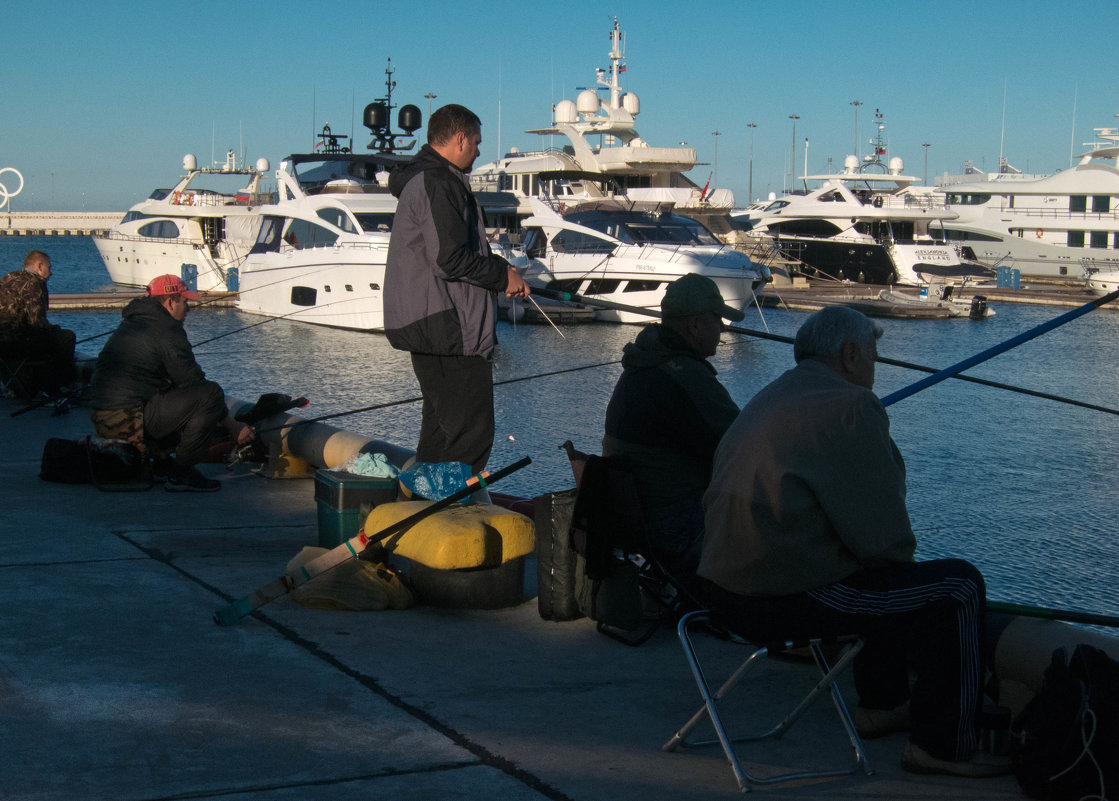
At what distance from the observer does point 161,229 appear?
42875mm

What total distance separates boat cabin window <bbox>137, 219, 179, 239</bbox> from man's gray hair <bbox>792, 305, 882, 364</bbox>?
1646 inches

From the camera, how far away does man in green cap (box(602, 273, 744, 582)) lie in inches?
170

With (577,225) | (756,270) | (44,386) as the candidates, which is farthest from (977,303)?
(44,386)

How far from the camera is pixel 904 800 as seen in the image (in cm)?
321

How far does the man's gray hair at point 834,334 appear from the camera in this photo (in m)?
3.49

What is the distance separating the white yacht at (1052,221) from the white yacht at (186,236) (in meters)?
36.6

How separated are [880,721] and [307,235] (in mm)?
25931

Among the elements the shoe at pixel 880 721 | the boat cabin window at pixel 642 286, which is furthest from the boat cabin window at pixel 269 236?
the shoe at pixel 880 721

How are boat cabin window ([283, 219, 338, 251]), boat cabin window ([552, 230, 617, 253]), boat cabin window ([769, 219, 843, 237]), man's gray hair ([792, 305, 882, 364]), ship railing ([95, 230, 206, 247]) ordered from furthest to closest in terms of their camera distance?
boat cabin window ([769, 219, 843, 237]) → ship railing ([95, 230, 206, 247]) → boat cabin window ([552, 230, 617, 253]) → boat cabin window ([283, 219, 338, 251]) → man's gray hair ([792, 305, 882, 364])

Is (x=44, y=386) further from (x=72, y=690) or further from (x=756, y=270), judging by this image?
(x=756, y=270)

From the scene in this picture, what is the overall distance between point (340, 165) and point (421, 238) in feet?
99.7

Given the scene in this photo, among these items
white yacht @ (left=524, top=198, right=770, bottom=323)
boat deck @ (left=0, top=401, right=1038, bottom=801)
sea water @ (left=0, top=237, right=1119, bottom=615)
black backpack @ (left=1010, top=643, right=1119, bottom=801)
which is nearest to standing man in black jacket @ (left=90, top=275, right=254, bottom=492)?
boat deck @ (left=0, top=401, right=1038, bottom=801)

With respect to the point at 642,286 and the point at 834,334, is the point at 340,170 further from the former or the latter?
the point at 834,334

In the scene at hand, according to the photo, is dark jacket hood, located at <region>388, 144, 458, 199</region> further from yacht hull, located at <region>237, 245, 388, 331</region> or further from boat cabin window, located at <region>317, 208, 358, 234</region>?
boat cabin window, located at <region>317, 208, 358, 234</region>
